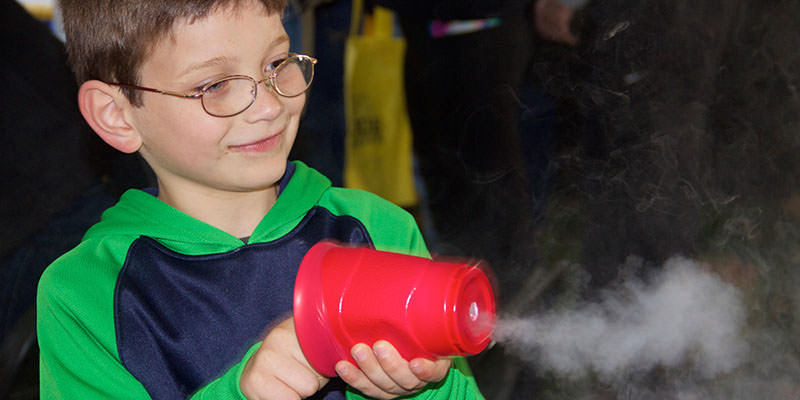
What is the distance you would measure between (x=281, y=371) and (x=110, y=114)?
41cm

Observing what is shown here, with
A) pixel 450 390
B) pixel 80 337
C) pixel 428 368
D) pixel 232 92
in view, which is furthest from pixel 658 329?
pixel 80 337

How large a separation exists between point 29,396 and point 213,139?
0.73m

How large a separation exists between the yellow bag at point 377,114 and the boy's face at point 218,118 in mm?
469

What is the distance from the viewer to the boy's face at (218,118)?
91cm

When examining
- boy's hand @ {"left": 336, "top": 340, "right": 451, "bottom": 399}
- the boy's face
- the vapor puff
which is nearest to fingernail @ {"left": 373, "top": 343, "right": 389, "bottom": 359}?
boy's hand @ {"left": 336, "top": 340, "right": 451, "bottom": 399}

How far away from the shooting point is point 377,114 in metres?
1.60

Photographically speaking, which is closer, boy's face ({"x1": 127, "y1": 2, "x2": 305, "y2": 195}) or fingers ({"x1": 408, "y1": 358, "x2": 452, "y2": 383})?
fingers ({"x1": 408, "y1": 358, "x2": 452, "y2": 383})

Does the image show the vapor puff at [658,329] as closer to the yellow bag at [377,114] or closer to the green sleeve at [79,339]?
the yellow bag at [377,114]

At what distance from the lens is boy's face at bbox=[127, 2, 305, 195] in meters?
0.91

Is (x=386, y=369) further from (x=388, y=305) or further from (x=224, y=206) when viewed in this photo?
(x=224, y=206)

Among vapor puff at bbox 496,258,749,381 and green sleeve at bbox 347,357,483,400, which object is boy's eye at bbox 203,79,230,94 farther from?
vapor puff at bbox 496,258,749,381

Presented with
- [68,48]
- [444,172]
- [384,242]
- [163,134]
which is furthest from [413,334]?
[444,172]

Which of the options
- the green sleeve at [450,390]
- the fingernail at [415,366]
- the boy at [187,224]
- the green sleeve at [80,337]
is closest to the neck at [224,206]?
the boy at [187,224]

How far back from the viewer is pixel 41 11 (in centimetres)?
278
